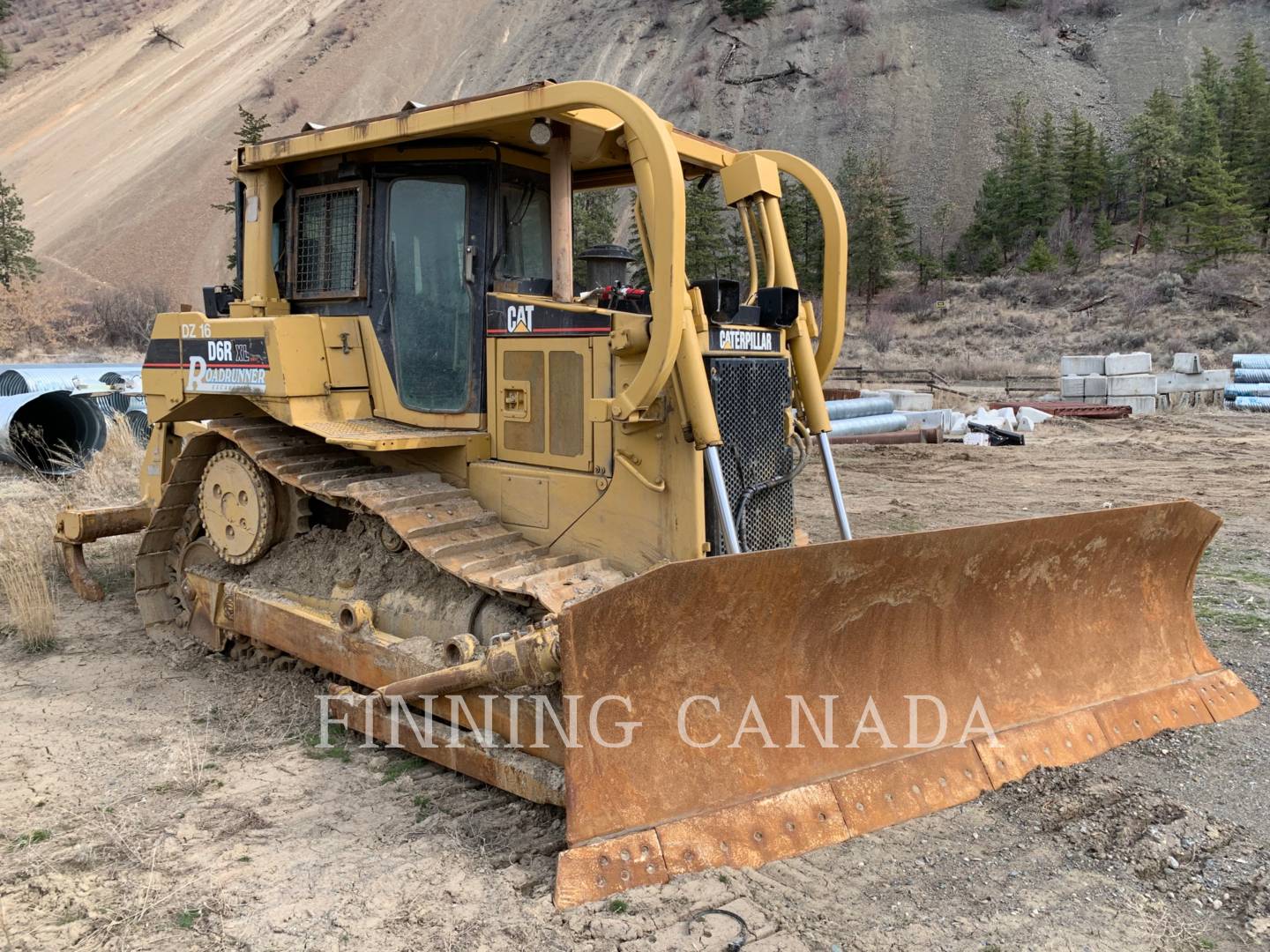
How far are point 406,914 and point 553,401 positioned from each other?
2311mm

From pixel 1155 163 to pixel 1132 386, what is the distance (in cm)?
2789

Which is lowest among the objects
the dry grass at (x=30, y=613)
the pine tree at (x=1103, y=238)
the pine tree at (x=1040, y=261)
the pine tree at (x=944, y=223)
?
the dry grass at (x=30, y=613)

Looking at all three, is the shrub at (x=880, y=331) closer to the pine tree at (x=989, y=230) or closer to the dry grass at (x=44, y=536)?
the pine tree at (x=989, y=230)

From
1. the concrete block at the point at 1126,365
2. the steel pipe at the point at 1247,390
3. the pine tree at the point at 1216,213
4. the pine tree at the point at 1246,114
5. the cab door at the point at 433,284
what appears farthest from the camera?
the pine tree at the point at 1246,114

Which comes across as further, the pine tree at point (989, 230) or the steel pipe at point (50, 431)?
the pine tree at point (989, 230)

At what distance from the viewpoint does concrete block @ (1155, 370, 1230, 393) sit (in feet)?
64.8

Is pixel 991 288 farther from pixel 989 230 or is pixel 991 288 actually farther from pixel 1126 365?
pixel 1126 365

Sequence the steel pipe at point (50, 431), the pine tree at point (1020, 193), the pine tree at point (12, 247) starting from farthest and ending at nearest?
1. the pine tree at point (1020, 193)
2. the pine tree at point (12, 247)
3. the steel pipe at point (50, 431)

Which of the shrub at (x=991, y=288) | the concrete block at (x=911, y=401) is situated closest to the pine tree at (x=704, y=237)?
the shrub at (x=991, y=288)

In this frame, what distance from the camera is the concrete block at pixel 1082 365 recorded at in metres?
19.8

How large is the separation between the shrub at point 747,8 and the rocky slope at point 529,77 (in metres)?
0.58

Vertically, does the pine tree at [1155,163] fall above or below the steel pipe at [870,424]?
above

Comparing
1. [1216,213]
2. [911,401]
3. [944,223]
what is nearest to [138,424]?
[911,401]

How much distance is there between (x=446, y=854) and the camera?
3.46 metres
